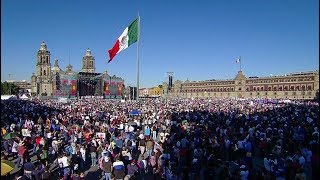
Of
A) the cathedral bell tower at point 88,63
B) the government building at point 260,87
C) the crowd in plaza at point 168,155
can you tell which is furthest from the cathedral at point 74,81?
the crowd in plaza at point 168,155

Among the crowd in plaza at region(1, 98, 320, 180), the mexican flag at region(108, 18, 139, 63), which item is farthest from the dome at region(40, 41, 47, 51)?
the crowd in plaza at region(1, 98, 320, 180)

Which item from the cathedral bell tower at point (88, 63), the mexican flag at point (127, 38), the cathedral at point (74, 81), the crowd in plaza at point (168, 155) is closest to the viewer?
the crowd in plaza at point (168, 155)

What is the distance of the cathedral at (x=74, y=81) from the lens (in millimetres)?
109625

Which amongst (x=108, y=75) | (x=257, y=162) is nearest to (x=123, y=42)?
(x=257, y=162)

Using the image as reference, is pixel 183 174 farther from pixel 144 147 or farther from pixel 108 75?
pixel 108 75

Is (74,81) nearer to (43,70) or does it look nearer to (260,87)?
(43,70)

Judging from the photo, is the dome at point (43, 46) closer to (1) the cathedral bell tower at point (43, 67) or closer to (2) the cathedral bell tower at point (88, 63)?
(1) the cathedral bell tower at point (43, 67)

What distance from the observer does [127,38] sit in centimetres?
2383

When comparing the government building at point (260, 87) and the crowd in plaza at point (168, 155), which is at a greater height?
the government building at point (260, 87)

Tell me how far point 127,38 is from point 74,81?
90.7 m

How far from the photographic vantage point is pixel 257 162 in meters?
16.1

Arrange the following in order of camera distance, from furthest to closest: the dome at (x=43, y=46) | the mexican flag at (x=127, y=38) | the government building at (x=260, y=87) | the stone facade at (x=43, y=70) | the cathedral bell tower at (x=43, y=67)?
the dome at (x=43, y=46) < the cathedral bell tower at (x=43, y=67) < the stone facade at (x=43, y=70) < the government building at (x=260, y=87) < the mexican flag at (x=127, y=38)

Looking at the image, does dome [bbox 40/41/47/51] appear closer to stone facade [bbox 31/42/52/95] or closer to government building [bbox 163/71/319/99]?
stone facade [bbox 31/42/52/95]

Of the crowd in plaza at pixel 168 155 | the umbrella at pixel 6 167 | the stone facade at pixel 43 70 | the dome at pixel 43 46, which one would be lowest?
the crowd in plaza at pixel 168 155
